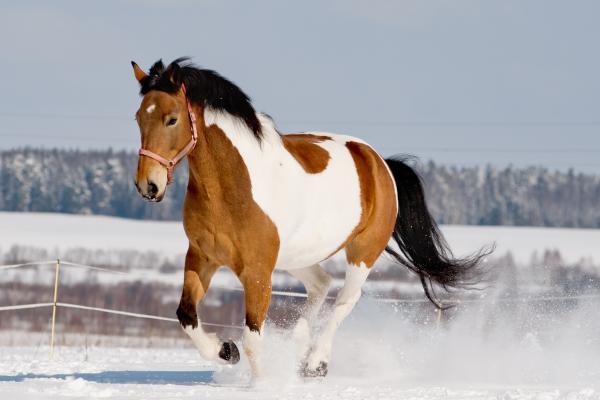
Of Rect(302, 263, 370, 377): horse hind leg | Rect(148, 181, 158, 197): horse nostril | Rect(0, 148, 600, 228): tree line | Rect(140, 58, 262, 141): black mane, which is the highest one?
Rect(140, 58, 262, 141): black mane

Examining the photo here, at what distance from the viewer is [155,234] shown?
1991 inches

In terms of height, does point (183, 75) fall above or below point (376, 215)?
above

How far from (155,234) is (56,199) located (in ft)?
76.8

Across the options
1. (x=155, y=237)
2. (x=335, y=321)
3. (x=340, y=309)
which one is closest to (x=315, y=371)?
(x=335, y=321)

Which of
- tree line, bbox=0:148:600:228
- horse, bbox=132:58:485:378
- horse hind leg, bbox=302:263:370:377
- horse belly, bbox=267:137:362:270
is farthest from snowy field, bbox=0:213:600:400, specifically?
tree line, bbox=0:148:600:228

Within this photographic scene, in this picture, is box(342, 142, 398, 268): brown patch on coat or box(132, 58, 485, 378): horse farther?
box(342, 142, 398, 268): brown patch on coat

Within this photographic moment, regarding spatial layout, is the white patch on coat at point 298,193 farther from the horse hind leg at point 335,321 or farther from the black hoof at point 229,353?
the black hoof at point 229,353

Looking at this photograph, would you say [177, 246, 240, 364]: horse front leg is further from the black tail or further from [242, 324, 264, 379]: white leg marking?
the black tail

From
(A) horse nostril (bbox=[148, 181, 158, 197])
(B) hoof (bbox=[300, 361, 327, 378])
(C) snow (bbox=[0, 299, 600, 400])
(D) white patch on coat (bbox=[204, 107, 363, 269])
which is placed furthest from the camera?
(B) hoof (bbox=[300, 361, 327, 378])

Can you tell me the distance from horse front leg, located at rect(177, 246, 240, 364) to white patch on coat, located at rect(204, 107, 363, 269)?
0.55 meters

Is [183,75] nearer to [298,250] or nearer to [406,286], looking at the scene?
[298,250]

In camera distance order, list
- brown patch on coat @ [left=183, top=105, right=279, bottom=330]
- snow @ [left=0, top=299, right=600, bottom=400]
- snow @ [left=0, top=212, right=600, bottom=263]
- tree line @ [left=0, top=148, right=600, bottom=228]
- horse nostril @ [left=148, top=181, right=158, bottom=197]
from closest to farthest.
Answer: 1. horse nostril @ [left=148, top=181, right=158, bottom=197]
2. snow @ [left=0, top=299, right=600, bottom=400]
3. brown patch on coat @ [left=183, top=105, right=279, bottom=330]
4. snow @ [left=0, top=212, right=600, bottom=263]
5. tree line @ [left=0, top=148, right=600, bottom=228]

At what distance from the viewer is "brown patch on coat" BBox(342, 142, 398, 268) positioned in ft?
26.8

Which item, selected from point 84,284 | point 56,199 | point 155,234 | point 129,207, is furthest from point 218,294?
point 56,199
